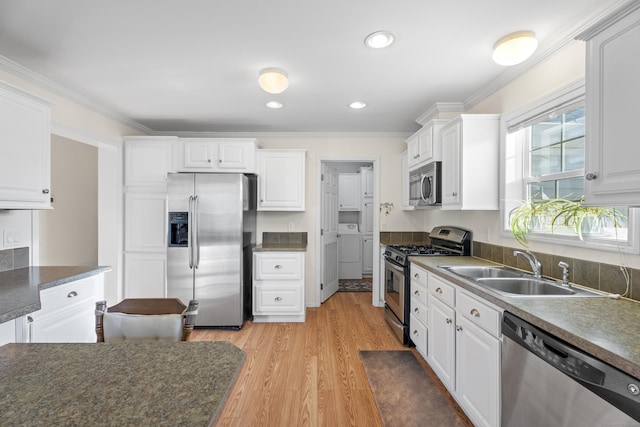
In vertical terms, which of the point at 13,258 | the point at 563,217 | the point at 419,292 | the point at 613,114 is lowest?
the point at 419,292

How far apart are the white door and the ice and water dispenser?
177cm

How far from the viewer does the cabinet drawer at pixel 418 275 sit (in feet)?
8.40

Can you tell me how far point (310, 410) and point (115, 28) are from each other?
275cm

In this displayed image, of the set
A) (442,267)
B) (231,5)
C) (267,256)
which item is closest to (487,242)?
(442,267)

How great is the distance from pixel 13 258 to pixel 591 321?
11.4ft

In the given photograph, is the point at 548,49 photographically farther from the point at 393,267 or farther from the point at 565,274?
the point at 393,267

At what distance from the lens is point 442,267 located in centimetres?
232

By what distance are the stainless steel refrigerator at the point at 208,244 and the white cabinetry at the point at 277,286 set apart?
249 mm

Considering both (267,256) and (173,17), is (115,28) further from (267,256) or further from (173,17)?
(267,256)

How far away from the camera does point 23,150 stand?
1.95 meters

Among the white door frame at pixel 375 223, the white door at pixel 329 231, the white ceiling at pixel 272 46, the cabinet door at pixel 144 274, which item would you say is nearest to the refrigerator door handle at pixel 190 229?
the cabinet door at pixel 144 274

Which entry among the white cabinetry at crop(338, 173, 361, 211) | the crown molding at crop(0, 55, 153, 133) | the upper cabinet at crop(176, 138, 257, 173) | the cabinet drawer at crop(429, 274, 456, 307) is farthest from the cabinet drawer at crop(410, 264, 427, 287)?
the crown molding at crop(0, 55, 153, 133)

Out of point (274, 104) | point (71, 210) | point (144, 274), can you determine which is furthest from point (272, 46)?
point (71, 210)

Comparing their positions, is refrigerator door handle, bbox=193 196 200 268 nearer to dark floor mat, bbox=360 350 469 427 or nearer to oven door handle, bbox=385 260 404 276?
dark floor mat, bbox=360 350 469 427
